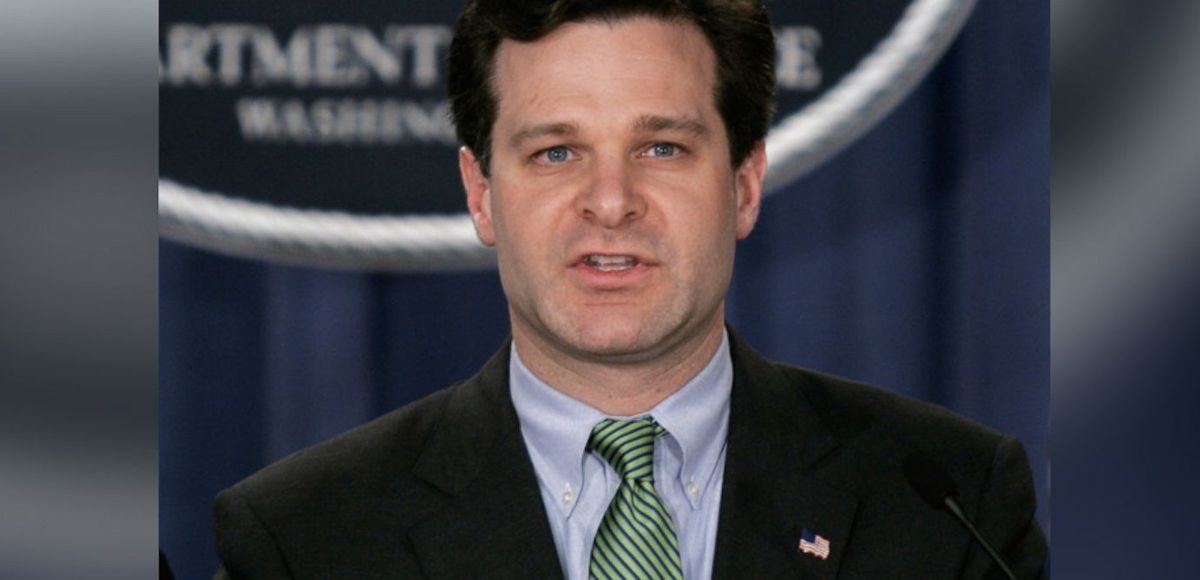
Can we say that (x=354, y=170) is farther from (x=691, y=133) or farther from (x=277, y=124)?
(x=691, y=133)

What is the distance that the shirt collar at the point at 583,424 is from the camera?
204 cm

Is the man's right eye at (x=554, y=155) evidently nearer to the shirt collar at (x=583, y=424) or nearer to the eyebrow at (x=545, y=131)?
the eyebrow at (x=545, y=131)

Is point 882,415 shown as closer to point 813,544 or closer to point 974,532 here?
point 813,544

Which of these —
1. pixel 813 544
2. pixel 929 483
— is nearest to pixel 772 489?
pixel 813 544

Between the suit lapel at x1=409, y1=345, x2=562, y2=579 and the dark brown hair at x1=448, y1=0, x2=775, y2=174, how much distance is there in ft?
1.11

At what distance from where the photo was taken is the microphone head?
1.80 meters

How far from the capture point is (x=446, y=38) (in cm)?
247

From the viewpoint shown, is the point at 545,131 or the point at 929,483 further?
the point at 545,131

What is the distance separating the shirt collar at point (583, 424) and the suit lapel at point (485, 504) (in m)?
0.03

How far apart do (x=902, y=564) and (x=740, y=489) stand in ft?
0.74

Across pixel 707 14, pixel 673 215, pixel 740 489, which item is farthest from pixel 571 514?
pixel 707 14

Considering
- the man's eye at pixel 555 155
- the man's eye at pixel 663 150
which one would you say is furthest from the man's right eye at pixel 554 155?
the man's eye at pixel 663 150

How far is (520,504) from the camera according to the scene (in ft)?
6.63

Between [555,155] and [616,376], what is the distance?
0.93 feet
